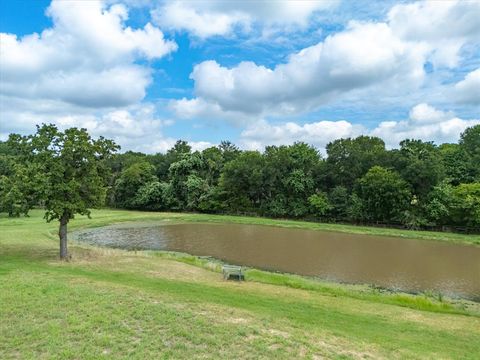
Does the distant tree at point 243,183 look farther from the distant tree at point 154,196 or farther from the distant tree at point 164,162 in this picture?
the distant tree at point 164,162

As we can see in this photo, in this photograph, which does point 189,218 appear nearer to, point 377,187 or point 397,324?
point 377,187

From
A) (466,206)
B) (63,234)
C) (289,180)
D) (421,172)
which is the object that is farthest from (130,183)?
(466,206)

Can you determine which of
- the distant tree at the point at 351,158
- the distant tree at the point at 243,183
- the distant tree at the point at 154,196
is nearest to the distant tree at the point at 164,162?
the distant tree at the point at 154,196

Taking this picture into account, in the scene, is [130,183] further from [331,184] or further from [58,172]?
[58,172]

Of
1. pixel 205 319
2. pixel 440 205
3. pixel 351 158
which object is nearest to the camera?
pixel 205 319

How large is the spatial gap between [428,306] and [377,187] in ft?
126

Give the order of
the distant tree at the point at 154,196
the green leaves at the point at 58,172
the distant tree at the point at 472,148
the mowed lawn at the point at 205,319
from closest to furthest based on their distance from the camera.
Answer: the mowed lawn at the point at 205,319 → the green leaves at the point at 58,172 → the distant tree at the point at 472,148 → the distant tree at the point at 154,196

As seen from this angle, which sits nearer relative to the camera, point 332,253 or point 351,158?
point 332,253

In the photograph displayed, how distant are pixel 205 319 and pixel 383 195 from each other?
47581 mm

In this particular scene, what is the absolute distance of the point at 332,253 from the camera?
3184 cm

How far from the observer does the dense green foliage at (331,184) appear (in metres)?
51.2

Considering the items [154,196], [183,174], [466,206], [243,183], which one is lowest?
[466,206]

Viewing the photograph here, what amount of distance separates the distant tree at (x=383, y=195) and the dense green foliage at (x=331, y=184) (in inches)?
5.1

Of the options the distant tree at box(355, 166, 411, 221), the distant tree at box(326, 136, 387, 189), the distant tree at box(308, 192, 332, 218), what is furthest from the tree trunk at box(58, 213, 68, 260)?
the distant tree at box(326, 136, 387, 189)
